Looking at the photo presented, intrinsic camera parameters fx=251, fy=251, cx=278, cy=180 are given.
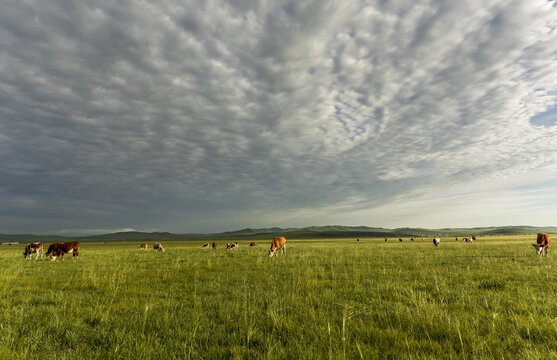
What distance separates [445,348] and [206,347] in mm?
4086

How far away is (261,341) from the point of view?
4.63 m

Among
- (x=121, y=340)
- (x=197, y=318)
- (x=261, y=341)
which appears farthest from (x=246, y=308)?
(x=121, y=340)

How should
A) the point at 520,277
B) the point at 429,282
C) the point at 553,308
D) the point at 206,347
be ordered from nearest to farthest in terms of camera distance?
the point at 206,347
the point at 553,308
the point at 429,282
the point at 520,277

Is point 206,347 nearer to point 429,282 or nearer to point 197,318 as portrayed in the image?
point 197,318

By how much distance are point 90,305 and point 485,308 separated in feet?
35.6

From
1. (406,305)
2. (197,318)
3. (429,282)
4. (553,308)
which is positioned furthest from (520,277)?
(197,318)

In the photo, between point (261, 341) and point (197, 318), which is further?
point (197, 318)

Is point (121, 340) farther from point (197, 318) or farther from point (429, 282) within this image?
point (429, 282)

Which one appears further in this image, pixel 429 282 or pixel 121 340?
pixel 429 282

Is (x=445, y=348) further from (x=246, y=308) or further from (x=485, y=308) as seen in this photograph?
(x=246, y=308)

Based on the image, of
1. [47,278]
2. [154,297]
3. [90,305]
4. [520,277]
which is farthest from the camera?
[47,278]

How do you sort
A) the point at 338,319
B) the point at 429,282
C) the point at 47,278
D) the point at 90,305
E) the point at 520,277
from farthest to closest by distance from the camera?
1. the point at 47,278
2. the point at 520,277
3. the point at 429,282
4. the point at 90,305
5. the point at 338,319

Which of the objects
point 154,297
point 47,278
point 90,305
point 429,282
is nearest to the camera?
point 90,305

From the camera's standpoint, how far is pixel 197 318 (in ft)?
19.0
